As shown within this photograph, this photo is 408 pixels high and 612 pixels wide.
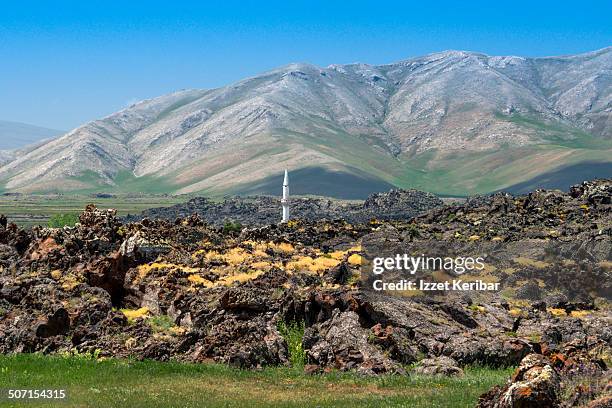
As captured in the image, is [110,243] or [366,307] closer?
[366,307]

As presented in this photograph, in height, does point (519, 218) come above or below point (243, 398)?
above

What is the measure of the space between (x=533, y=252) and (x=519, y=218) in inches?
1047

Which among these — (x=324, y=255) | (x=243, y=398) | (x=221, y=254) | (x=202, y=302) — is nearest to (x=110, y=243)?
(x=221, y=254)

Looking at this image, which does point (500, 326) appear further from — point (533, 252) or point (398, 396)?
point (398, 396)

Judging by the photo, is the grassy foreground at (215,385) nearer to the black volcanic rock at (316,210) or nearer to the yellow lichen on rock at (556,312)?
the yellow lichen on rock at (556,312)

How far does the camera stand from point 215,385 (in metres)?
23.4

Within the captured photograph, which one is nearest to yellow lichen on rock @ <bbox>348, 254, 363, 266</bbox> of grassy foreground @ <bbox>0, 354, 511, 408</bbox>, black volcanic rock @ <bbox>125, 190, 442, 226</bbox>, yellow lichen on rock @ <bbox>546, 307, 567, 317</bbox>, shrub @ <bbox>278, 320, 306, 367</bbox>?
yellow lichen on rock @ <bbox>546, 307, 567, 317</bbox>

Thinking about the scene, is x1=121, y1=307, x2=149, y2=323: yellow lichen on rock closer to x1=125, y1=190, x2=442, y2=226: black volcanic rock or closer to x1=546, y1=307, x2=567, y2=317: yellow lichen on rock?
x1=546, y1=307, x2=567, y2=317: yellow lichen on rock

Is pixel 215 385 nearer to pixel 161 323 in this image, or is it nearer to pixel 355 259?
pixel 161 323

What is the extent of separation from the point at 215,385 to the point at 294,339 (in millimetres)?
6459

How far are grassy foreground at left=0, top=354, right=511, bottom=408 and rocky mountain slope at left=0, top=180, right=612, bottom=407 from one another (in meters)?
1.63

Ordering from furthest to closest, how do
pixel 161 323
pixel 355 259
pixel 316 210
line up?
pixel 316 210 < pixel 355 259 < pixel 161 323

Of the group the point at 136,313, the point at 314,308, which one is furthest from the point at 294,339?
the point at 136,313

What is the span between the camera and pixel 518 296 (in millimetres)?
36625
